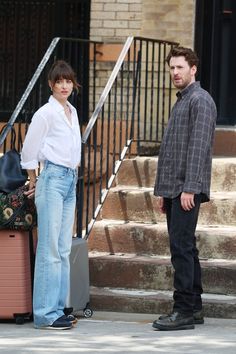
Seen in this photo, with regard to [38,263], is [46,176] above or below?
above

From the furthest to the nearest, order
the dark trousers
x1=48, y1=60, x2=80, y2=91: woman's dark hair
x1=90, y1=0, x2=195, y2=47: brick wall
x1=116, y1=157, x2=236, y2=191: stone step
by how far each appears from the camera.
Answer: x1=90, y1=0, x2=195, y2=47: brick wall, x1=116, y1=157, x2=236, y2=191: stone step, x1=48, y1=60, x2=80, y2=91: woman's dark hair, the dark trousers

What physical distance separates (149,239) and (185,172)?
1607 millimetres

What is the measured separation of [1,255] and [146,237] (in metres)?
1.58

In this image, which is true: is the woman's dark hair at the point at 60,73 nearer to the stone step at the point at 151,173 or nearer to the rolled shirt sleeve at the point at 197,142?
the rolled shirt sleeve at the point at 197,142

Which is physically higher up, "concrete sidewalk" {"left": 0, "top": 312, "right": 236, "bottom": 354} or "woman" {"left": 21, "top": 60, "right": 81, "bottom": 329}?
"woman" {"left": 21, "top": 60, "right": 81, "bottom": 329}

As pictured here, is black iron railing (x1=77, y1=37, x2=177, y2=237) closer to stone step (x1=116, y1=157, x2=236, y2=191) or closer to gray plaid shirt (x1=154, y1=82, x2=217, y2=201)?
stone step (x1=116, y1=157, x2=236, y2=191)

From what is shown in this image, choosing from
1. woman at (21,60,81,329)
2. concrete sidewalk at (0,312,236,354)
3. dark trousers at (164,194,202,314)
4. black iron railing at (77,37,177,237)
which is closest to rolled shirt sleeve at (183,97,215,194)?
dark trousers at (164,194,202,314)

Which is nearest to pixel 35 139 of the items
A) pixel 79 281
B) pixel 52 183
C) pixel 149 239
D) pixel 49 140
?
pixel 49 140

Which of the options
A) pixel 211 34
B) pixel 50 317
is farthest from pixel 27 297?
pixel 211 34

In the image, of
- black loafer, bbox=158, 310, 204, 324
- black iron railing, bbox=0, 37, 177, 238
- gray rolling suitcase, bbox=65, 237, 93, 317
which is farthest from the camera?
black iron railing, bbox=0, 37, 177, 238

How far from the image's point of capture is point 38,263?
860 centimetres

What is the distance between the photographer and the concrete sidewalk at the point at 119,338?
7820mm

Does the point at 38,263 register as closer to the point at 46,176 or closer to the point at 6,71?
the point at 46,176

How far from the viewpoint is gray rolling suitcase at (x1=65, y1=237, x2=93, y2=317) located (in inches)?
352
